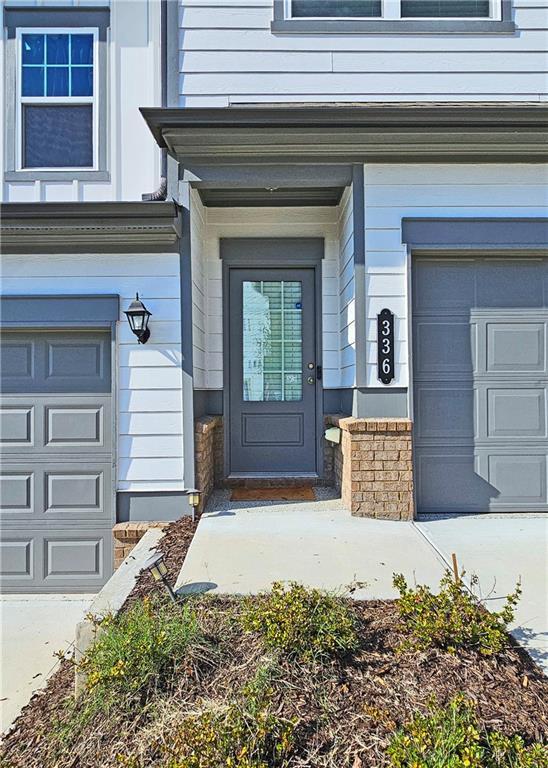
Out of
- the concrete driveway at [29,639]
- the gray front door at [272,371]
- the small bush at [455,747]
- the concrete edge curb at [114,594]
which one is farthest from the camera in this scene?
the gray front door at [272,371]

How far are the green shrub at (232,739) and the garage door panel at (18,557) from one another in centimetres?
335

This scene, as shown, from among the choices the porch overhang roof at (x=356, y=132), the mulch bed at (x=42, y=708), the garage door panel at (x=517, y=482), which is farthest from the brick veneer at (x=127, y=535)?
the porch overhang roof at (x=356, y=132)

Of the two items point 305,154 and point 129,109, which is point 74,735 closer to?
point 305,154

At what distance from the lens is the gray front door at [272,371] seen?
5.41m

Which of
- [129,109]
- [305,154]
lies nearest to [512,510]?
[305,154]

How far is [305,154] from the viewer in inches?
169

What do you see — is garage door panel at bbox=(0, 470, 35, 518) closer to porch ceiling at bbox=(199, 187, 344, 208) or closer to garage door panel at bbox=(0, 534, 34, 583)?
garage door panel at bbox=(0, 534, 34, 583)

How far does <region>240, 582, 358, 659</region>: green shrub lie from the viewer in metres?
2.17

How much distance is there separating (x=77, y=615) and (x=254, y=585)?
210 centimetres

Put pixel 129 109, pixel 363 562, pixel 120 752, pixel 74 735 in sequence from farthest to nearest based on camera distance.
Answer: pixel 129 109, pixel 363 562, pixel 74 735, pixel 120 752

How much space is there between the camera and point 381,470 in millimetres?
4164

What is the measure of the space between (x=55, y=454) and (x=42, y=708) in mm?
2546

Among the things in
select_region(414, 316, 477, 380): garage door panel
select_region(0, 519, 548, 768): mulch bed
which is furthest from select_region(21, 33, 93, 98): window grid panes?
select_region(0, 519, 548, 768): mulch bed

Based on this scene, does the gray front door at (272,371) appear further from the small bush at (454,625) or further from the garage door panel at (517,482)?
the small bush at (454,625)
